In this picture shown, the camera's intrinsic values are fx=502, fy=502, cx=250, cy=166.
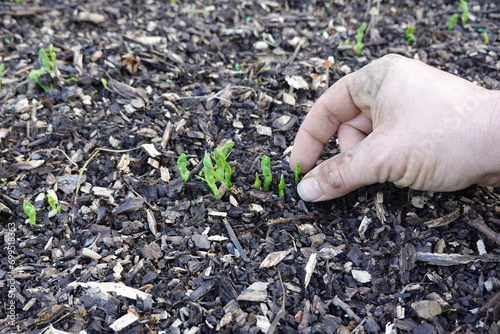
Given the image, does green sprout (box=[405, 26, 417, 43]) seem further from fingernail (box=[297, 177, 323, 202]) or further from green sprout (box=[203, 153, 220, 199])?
green sprout (box=[203, 153, 220, 199])

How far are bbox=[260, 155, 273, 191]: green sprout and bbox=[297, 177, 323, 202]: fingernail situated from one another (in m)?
0.17

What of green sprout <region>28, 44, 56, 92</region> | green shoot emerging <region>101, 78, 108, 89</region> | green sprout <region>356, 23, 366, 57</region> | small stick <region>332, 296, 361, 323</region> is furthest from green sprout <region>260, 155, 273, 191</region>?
green sprout <region>28, 44, 56, 92</region>

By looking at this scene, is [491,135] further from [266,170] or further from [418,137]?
[266,170]

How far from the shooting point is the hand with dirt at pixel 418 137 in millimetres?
2205

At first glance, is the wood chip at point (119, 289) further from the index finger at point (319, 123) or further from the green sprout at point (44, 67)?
the green sprout at point (44, 67)

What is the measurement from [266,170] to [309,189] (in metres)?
0.25

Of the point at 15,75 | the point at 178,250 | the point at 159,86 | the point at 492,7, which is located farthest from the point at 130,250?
the point at 492,7

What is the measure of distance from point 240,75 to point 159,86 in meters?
0.57

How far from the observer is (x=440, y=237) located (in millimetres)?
2406

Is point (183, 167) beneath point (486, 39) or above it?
→ beneath

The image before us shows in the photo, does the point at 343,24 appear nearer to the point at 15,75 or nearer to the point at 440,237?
the point at 440,237

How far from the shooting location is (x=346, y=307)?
2137 millimetres

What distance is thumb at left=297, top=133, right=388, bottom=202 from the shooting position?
2.29 m

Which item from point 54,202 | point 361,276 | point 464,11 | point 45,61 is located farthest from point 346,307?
point 464,11
